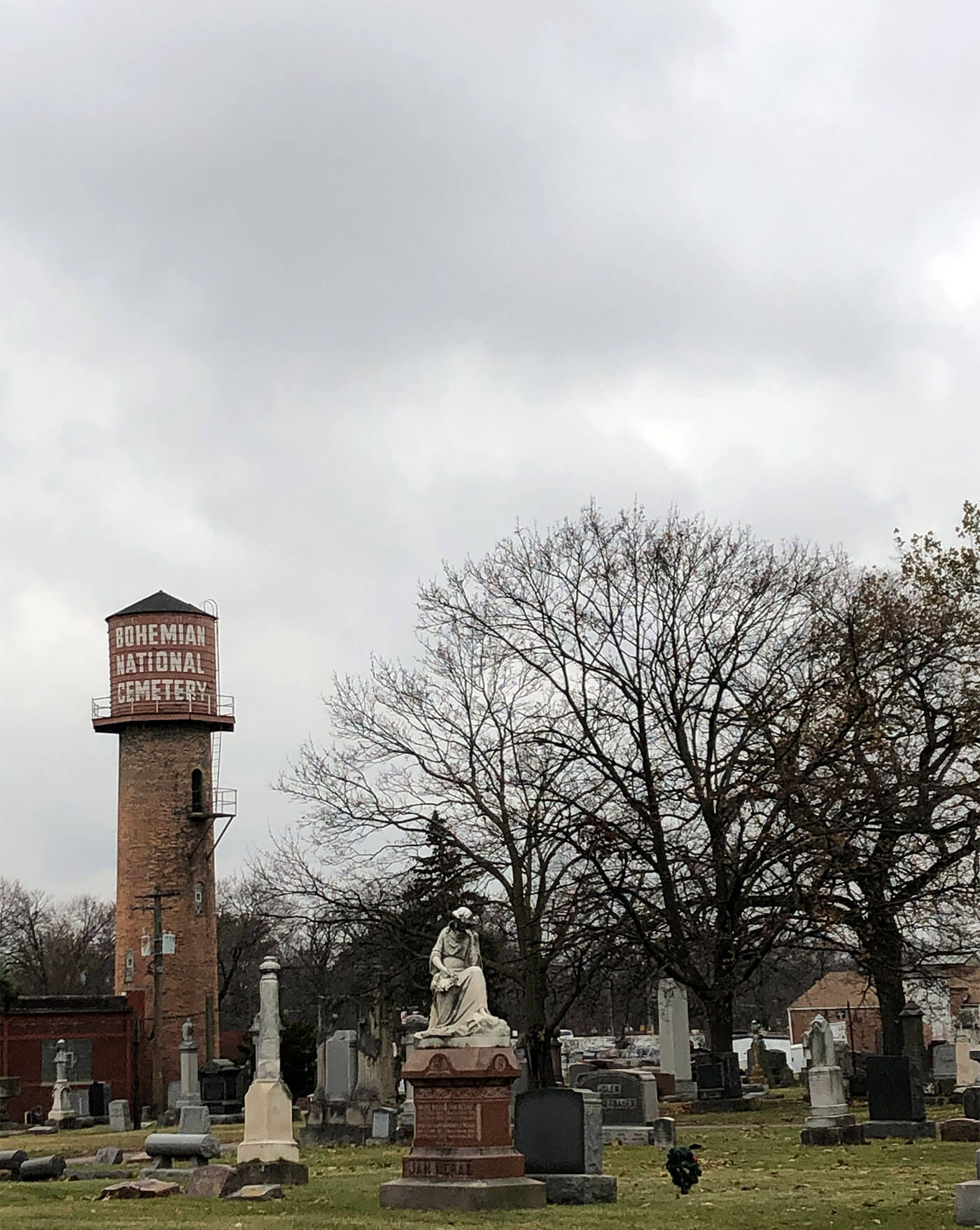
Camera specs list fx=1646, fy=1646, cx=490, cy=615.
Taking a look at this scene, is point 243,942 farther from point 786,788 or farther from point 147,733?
point 786,788

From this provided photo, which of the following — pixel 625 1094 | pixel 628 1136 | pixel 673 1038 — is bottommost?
pixel 628 1136

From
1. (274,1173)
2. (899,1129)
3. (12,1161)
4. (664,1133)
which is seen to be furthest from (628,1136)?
(12,1161)

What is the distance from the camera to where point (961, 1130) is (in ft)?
73.0

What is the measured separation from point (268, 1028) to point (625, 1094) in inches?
243

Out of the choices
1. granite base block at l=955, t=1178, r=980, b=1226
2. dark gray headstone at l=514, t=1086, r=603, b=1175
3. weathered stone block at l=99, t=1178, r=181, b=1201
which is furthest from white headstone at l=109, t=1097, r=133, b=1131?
granite base block at l=955, t=1178, r=980, b=1226

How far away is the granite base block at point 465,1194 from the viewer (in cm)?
1459

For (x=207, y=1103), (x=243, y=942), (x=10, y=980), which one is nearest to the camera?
(x=207, y=1103)

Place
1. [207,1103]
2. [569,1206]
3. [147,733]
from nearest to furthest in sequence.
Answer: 1. [569,1206]
2. [207,1103]
3. [147,733]

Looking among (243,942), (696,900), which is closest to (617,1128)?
(696,900)

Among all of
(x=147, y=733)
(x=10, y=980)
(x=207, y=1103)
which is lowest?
(x=207, y=1103)

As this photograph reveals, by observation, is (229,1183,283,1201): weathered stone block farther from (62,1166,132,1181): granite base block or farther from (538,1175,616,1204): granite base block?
(62,1166,132,1181): granite base block

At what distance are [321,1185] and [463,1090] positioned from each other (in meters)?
3.10

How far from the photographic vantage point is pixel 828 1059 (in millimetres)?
24391

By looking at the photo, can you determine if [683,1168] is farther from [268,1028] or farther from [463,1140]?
[268,1028]
